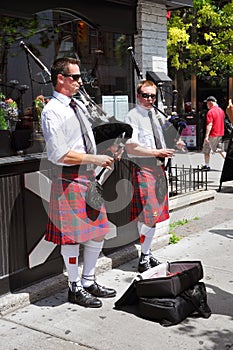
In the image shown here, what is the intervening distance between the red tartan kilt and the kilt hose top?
2.50ft

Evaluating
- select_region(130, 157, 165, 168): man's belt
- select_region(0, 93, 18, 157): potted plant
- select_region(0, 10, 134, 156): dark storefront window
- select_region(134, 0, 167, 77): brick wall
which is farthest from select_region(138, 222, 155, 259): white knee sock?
select_region(134, 0, 167, 77): brick wall

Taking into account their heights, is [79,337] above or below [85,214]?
below

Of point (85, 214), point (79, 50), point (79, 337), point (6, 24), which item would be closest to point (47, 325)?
point (79, 337)

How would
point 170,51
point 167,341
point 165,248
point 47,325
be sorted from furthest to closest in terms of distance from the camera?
point 170,51 → point 165,248 → point 47,325 → point 167,341

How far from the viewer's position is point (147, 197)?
448 cm

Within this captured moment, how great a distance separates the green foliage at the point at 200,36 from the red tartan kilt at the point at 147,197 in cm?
897

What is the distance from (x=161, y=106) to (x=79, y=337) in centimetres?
360

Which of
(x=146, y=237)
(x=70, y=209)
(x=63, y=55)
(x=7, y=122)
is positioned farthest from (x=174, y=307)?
(x=63, y=55)

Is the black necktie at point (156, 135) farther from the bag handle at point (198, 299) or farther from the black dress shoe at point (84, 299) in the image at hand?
the black dress shoe at point (84, 299)

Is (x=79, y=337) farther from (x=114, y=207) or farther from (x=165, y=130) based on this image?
(x=165, y=130)

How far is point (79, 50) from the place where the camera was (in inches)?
225

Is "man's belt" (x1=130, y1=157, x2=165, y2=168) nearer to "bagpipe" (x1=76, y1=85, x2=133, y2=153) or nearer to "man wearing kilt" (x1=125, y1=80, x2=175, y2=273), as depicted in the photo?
"man wearing kilt" (x1=125, y1=80, x2=175, y2=273)

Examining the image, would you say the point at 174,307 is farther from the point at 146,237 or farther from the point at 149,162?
the point at 149,162

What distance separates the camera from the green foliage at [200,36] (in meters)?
13.3
